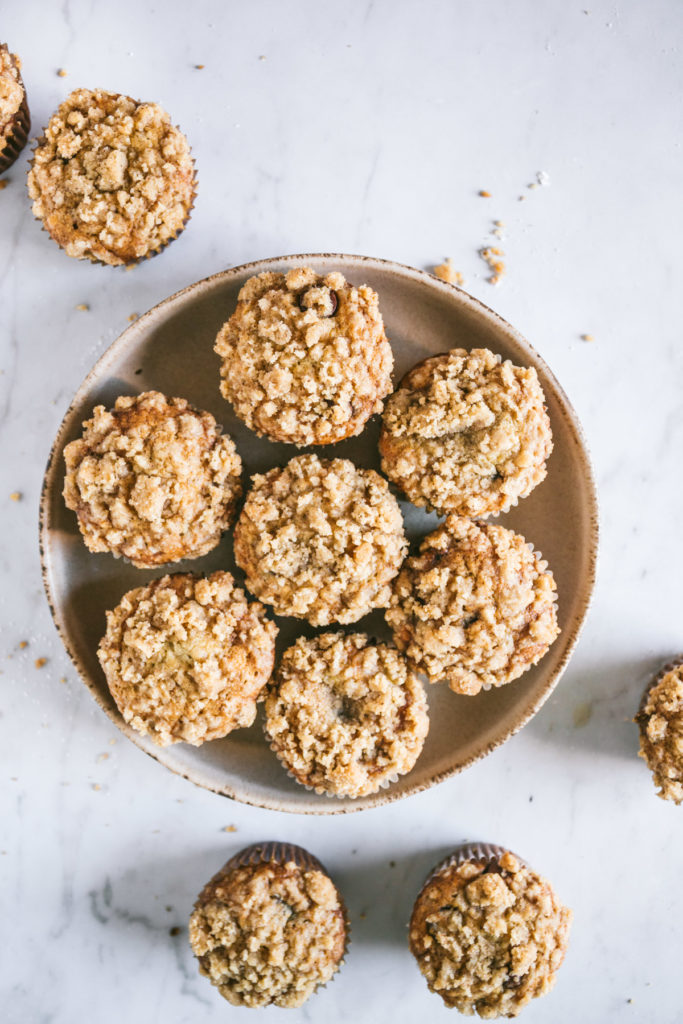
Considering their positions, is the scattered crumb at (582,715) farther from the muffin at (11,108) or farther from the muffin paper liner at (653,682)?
the muffin at (11,108)

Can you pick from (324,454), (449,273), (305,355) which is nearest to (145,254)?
(305,355)

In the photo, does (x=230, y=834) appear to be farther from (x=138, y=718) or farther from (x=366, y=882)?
(x=138, y=718)

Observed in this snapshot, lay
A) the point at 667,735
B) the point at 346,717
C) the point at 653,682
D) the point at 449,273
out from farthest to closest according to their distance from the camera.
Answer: the point at 653,682 < the point at 449,273 < the point at 667,735 < the point at 346,717

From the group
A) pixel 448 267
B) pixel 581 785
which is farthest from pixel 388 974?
pixel 448 267

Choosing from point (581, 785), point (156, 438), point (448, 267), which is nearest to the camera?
point (156, 438)

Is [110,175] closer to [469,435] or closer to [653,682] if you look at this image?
[469,435]

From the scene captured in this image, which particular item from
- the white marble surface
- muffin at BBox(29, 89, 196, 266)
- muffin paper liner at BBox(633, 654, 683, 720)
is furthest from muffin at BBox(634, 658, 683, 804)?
muffin at BBox(29, 89, 196, 266)
